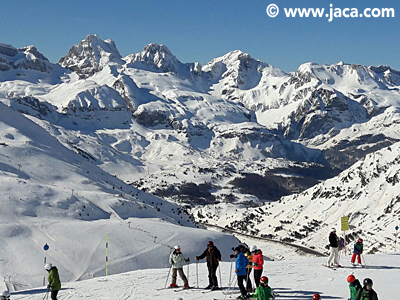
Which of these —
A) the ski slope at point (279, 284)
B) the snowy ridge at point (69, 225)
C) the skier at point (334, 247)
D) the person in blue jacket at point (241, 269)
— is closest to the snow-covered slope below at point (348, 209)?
the snowy ridge at point (69, 225)

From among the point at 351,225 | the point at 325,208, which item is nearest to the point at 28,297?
the point at 351,225

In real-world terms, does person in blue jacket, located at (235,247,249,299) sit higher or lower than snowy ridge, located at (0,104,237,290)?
lower

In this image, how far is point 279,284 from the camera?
33.5 m

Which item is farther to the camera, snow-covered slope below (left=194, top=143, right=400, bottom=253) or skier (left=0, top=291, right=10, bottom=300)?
snow-covered slope below (left=194, top=143, right=400, bottom=253)

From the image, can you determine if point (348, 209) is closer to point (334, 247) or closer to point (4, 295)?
point (334, 247)

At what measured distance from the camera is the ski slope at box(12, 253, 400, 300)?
30688mm

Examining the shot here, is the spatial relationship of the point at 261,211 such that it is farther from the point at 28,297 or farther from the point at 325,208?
the point at 28,297

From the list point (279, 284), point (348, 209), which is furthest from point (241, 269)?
point (348, 209)

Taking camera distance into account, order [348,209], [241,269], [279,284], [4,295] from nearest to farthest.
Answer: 1. [4,295]
2. [241,269]
3. [279,284]
4. [348,209]

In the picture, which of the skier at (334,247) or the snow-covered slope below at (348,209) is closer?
the skier at (334,247)

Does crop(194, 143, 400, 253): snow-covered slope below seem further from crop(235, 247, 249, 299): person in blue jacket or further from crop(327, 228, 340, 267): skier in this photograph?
crop(235, 247, 249, 299): person in blue jacket

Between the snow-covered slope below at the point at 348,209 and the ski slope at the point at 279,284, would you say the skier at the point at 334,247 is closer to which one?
the ski slope at the point at 279,284

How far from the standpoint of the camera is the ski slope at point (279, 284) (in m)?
30.7

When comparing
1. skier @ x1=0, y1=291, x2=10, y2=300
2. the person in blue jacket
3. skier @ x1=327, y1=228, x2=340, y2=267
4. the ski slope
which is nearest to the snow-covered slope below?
the ski slope
